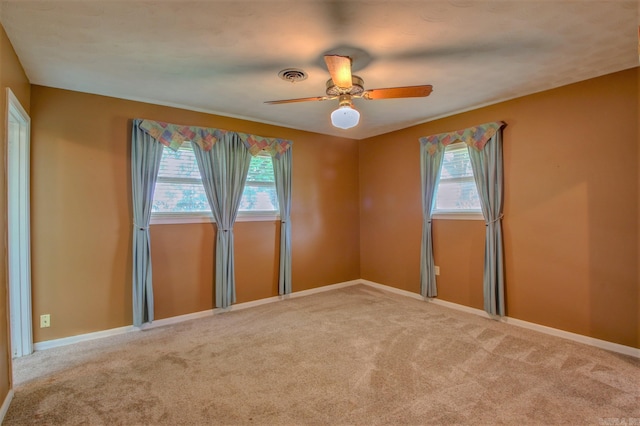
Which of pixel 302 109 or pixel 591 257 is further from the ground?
pixel 302 109

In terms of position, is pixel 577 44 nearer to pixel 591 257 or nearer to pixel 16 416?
pixel 591 257

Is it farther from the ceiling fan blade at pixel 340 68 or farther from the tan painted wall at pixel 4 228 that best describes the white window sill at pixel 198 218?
the ceiling fan blade at pixel 340 68

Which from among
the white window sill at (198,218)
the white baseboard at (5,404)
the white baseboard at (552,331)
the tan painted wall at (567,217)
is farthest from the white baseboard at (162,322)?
the tan painted wall at (567,217)

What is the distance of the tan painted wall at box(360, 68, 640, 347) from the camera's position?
274 cm

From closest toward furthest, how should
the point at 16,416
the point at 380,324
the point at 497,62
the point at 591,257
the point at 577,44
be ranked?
the point at 16,416 → the point at 577,44 → the point at 497,62 → the point at 591,257 → the point at 380,324

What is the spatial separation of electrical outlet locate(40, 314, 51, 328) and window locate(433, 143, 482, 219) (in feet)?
14.6

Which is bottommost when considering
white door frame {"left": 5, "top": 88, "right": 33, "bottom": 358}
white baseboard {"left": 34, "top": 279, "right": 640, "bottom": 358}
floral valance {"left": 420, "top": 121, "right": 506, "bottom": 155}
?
white baseboard {"left": 34, "top": 279, "right": 640, "bottom": 358}

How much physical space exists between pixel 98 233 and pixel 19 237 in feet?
1.92

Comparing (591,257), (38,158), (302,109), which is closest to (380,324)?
(591,257)

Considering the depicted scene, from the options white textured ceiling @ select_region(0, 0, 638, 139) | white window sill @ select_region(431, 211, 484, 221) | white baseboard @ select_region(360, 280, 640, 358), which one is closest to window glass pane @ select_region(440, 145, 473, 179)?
white window sill @ select_region(431, 211, 484, 221)

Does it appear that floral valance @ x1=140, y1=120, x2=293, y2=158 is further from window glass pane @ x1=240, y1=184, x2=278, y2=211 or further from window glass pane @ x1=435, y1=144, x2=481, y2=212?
window glass pane @ x1=435, y1=144, x2=481, y2=212

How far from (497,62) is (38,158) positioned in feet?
13.8

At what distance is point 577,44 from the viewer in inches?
90.1

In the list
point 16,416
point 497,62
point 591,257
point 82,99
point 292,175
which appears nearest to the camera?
point 16,416
